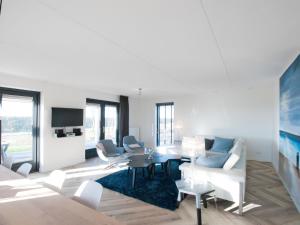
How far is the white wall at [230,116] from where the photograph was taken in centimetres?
580

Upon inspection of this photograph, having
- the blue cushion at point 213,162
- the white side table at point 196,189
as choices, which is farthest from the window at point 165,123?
the white side table at point 196,189

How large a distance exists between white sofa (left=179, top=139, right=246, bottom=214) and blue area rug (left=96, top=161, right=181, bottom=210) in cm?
52

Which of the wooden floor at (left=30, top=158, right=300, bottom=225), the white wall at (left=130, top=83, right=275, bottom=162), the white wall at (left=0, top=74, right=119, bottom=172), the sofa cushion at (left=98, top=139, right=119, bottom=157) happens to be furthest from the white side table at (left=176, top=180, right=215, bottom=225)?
the white wall at (left=130, top=83, right=275, bottom=162)

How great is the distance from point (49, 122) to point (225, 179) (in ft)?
14.5

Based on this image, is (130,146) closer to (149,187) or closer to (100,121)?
(100,121)

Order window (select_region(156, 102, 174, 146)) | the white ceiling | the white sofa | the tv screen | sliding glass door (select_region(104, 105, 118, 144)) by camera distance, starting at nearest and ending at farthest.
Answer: the white ceiling < the white sofa < the tv screen < sliding glass door (select_region(104, 105, 118, 144)) < window (select_region(156, 102, 174, 146))

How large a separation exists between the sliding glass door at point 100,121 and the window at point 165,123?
190 cm

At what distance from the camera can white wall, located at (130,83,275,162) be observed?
228 inches

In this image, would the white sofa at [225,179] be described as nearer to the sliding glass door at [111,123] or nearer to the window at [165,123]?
the sliding glass door at [111,123]

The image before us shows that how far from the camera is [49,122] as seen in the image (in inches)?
194

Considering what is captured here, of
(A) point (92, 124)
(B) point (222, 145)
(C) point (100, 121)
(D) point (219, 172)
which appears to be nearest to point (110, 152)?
(A) point (92, 124)

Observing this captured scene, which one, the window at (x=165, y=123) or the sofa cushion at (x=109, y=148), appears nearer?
the sofa cushion at (x=109, y=148)

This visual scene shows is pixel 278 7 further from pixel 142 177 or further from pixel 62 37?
pixel 142 177

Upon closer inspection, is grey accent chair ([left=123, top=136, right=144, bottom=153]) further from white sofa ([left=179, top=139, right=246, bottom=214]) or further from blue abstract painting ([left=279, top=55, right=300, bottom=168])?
blue abstract painting ([left=279, top=55, right=300, bottom=168])
